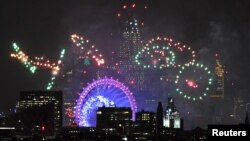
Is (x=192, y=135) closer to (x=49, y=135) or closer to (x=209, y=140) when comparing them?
(x=49, y=135)

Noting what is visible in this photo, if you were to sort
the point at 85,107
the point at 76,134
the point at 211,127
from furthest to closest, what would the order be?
the point at 76,134 < the point at 85,107 < the point at 211,127

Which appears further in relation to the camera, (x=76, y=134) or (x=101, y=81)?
(x=76, y=134)

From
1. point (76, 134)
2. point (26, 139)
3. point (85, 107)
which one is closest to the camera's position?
point (85, 107)

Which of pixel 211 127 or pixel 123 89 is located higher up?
pixel 123 89

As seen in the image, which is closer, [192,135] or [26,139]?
[26,139]

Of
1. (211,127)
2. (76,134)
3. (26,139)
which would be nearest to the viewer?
(211,127)

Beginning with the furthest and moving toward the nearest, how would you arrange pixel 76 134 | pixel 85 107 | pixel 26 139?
pixel 76 134 → pixel 26 139 → pixel 85 107

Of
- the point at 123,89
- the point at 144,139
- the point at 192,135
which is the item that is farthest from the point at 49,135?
the point at 123,89

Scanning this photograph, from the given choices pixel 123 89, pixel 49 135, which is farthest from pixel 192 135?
pixel 123 89

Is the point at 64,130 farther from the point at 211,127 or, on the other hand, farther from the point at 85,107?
the point at 211,127
